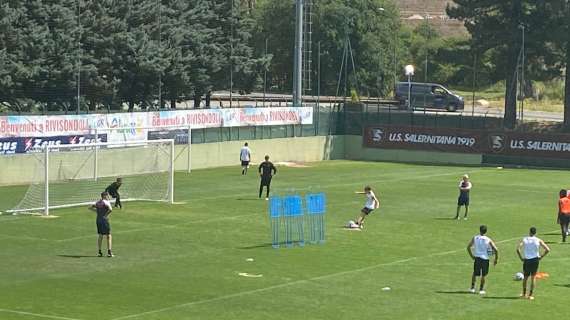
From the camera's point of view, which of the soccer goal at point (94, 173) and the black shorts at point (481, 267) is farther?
the soccer goal at point (94, 173)

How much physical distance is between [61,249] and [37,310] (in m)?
9.08

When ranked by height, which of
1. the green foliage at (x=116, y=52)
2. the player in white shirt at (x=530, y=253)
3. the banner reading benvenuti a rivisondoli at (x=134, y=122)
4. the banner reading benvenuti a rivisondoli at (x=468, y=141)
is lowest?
the player in white shirt at (x=530, y=253)

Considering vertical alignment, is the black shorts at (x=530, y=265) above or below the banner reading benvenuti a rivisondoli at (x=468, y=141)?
below

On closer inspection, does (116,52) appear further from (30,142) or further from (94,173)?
(94,173)

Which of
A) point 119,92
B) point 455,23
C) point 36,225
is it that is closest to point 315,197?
point 36,225

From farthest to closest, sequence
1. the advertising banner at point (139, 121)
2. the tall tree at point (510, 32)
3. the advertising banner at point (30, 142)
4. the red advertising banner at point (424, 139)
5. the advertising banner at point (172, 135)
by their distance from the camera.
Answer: the tall tree at point (510, 32), the red advertising banner at point (424, 139), the advertising banner at point (172, 135), the advertising banner at point (139, 121), the advertising banner at point (30, 142)

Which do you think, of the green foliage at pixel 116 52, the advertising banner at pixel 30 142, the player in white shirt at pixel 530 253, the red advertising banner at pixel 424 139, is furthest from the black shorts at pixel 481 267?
the red advertising banner at pixel 424 139

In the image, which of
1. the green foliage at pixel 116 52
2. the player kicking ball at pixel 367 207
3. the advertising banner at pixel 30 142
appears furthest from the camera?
the green foliage at pixel 116 52

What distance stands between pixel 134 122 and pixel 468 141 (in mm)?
22293

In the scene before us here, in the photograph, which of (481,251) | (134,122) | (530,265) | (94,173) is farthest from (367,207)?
(134,122)

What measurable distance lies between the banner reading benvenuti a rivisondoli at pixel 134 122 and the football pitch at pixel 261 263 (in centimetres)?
429

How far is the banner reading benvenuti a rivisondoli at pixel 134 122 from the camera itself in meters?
53.4

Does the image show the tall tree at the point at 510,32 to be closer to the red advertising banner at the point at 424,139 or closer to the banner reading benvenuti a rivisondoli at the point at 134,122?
the red advertising banner at the point at 424,139

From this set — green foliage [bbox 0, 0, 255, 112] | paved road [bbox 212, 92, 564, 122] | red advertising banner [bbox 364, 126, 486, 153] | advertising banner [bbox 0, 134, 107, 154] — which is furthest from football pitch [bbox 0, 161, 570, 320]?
paved road [bbox 212, 92, 564, 122]
